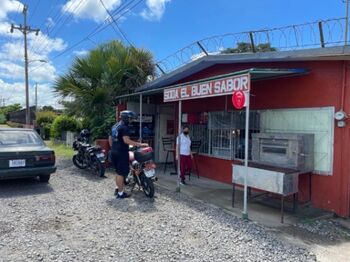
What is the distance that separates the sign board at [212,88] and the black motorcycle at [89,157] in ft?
9.64

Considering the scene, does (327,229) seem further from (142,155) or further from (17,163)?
(17,163)

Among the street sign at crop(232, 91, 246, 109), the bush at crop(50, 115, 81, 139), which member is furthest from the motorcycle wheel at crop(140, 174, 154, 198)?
the bush at crop(50, 115, 81, 139)

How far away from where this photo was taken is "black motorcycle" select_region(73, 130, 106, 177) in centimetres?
977

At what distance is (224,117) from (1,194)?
5.83 metres

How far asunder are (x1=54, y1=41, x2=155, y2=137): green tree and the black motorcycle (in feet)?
5.13

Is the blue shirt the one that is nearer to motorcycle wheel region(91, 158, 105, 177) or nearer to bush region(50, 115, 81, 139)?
motorcycle wheel region(91, 158, 105, 177)

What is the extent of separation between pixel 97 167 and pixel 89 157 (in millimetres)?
509

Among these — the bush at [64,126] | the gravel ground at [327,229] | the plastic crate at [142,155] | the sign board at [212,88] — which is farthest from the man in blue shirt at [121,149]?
the bush at [64,126]

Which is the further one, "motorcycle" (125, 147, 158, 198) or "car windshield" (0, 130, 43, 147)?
"car windshield" (0, 130, 43, 147)

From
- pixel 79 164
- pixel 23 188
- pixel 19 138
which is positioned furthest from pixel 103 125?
pixel 23 188

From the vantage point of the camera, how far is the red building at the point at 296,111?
20.3 ft

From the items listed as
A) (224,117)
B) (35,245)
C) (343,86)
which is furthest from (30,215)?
(343,86)

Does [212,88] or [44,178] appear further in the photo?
[44,178]

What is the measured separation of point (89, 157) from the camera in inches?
404
